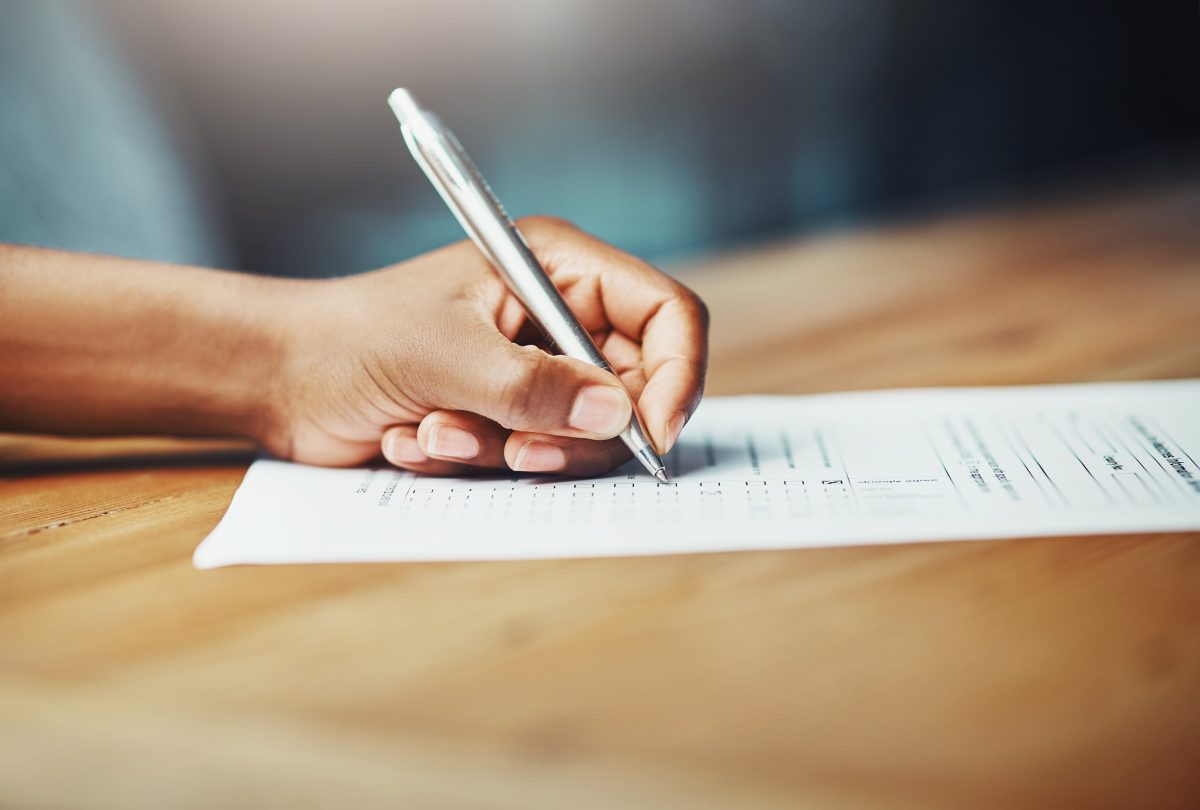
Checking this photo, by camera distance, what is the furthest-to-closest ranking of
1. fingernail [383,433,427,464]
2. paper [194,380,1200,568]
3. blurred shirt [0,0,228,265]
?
blurred shirt [0,0,228,265] → fingernail [383,433,427,464] → paper [194,380,1200,568]

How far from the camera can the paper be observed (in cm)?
45

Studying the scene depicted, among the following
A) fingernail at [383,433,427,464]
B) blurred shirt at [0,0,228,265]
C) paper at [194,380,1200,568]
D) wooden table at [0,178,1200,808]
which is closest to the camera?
wooden table at [0,178,1200,808]

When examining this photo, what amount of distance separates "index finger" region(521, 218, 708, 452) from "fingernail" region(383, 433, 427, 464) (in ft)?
0.41

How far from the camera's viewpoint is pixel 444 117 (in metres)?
1.38

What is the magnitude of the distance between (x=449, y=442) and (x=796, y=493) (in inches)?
7.0

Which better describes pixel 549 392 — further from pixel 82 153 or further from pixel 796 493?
pixel 82 153

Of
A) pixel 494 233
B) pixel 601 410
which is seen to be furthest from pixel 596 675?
pixel 494 233

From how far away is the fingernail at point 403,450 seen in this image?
1.82 ft

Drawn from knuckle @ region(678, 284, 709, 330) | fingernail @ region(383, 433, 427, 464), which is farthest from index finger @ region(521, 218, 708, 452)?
fingernail @ region(383, 433, 427, 464)

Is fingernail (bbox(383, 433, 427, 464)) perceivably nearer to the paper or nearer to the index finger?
the paper

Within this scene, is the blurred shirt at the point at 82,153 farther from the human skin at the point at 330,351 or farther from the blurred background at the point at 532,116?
the human skin at the point at 330,351

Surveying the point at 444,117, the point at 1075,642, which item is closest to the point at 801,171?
the point at 444,117

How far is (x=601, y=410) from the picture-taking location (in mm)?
490

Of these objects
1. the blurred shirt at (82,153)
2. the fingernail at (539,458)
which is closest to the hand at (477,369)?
the fingernail at (539,458)
